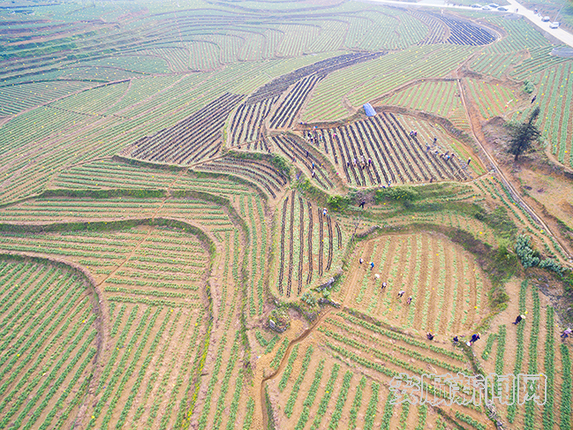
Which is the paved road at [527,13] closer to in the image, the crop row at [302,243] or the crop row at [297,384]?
the crop row at [302,243]

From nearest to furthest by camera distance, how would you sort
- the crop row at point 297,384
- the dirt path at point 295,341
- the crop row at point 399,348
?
the crop row at point 297,384 → the dirt path at point 295,341 → the crop row at point 399,348

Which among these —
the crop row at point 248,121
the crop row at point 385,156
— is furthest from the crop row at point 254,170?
the crop row at point 385,156

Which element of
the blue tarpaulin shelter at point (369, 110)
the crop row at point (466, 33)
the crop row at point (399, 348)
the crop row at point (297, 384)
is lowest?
the crop row at point (297, 384)

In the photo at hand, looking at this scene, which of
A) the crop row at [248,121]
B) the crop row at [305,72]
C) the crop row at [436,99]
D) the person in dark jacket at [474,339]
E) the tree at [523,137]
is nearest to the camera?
the person in dark jacket at [474,339]

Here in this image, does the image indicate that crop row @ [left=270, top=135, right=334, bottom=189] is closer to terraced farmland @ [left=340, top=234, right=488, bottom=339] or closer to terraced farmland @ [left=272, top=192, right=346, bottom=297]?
terraced farmland @ [left=272, top=192, right=346, bottom=297]

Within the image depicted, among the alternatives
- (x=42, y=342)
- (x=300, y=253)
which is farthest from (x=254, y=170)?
(x=42, y=342)

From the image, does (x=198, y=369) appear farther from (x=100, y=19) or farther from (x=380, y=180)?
(x=100, y=19)

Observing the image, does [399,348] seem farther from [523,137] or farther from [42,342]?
[42,342]

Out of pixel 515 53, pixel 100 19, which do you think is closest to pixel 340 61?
pixel 515 53

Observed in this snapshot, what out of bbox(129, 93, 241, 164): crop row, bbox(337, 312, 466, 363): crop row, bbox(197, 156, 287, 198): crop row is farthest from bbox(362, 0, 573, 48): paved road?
bbox(129, 93, 241, 164): crop row

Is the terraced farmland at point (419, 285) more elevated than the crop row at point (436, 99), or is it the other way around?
the crop row at point (436, 99)
